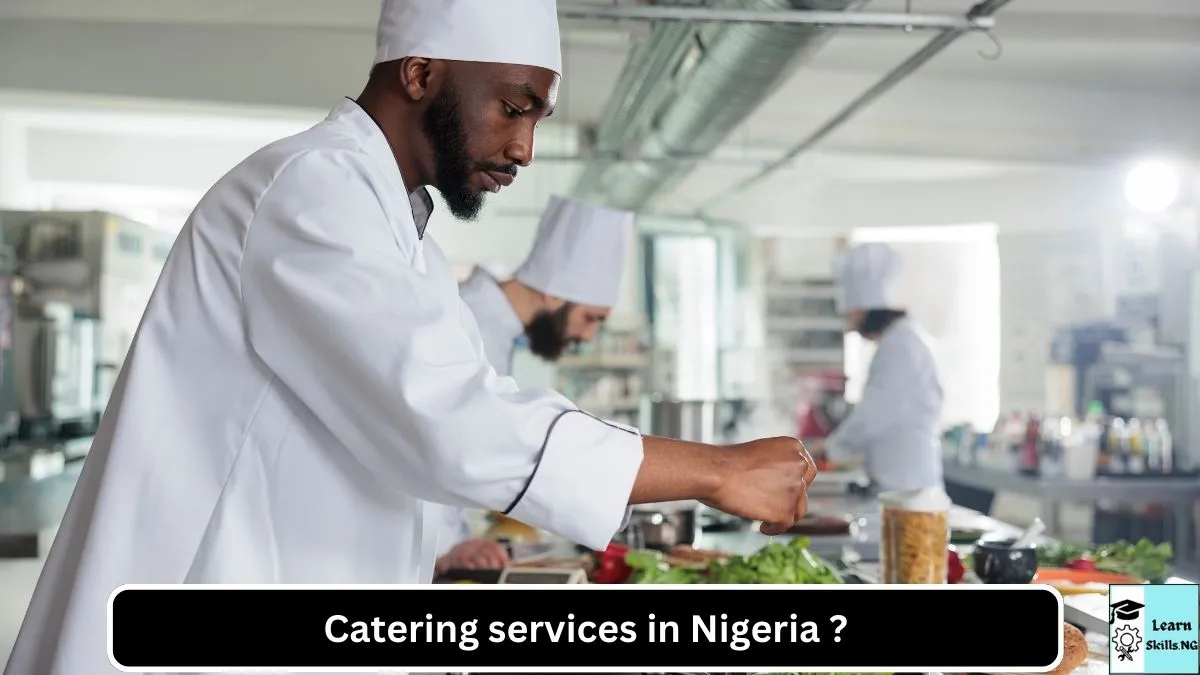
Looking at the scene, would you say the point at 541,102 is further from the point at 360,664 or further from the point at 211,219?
the point at 360,664

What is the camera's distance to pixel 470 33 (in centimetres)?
131

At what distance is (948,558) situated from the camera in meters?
2.21

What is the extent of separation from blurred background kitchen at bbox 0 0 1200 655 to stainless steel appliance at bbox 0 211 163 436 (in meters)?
0.02

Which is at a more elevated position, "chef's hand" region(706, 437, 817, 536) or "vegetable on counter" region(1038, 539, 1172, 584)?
"chef's hand" region(706, 437, 817, 536)

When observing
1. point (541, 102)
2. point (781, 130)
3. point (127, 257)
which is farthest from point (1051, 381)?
point (541, 102)

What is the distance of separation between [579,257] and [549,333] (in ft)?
0.82

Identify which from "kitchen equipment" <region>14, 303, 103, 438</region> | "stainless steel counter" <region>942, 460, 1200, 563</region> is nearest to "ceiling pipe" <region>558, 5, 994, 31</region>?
"stainless steel counter" <region>942, 460, 1200, 563</region>

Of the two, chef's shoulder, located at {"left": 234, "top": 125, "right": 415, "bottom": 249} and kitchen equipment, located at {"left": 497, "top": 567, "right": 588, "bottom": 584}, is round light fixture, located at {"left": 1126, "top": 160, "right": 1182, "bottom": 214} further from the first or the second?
chef's shoulder, located at {"left": 234, "top": 125, "right": 415, "bottom": 249}

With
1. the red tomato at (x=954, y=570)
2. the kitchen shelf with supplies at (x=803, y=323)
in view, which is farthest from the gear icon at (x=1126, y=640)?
the kitchen shelf with supplies at (x=803, y=323)

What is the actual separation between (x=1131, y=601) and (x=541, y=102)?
1.31 meters

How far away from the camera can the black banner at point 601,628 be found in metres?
1.21

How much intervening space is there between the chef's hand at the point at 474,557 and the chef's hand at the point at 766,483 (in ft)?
4.22

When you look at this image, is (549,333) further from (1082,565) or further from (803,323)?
(803,323)

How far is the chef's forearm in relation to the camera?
1161mm
